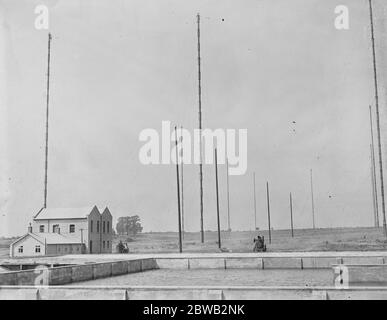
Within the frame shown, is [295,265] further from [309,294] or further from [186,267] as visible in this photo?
[309,294]

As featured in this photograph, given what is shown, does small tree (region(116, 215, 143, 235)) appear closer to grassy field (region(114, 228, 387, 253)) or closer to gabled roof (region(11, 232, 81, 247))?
grassy field (region(114, 228, 387, 253))

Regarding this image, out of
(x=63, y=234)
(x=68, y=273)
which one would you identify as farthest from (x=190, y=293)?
(x=63, y=234)

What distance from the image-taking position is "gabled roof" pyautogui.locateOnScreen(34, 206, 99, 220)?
200 feet

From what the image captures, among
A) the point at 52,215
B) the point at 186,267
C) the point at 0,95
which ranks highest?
the point at 0,95

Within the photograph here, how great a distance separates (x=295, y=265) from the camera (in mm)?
28578

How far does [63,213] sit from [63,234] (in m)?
2.57

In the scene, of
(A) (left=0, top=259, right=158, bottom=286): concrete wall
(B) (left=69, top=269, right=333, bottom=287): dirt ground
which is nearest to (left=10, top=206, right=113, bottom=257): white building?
(A) (left=0, top=259, right=158, bottom=286): concrete wall

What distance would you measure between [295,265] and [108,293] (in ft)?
54.6

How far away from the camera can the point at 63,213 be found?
61656 millimetres

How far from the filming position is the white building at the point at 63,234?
57.7m

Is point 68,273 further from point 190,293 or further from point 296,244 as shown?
point 296,244
